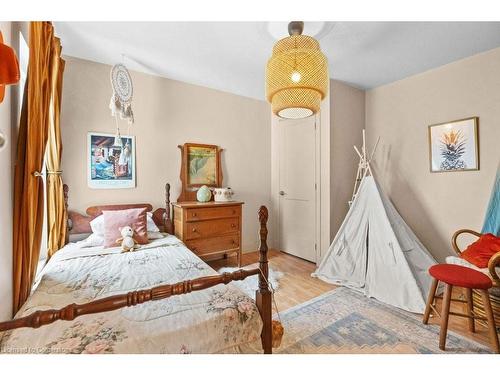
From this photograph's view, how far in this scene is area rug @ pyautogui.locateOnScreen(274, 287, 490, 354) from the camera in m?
1.63

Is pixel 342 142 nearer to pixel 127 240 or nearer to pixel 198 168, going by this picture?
pixel 198 168

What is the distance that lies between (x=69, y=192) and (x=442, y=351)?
3.61 metres

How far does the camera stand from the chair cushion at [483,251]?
1.84 meters

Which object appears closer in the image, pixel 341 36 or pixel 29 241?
pixel 29 241

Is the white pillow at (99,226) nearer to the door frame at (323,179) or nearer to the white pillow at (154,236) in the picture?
the white pillow at (154,236)

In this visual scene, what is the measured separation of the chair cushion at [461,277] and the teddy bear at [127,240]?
255 cm

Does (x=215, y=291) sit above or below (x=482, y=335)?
above

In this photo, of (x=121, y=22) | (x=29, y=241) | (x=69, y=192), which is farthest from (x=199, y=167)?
(x=29, y=241)

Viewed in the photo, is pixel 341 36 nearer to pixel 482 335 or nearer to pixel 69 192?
pixel 482 335

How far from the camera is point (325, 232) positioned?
3.14 m

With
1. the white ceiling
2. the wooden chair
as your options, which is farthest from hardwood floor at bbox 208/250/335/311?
the white ceiling

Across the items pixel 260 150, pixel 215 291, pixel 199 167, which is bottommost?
pixel 215 291

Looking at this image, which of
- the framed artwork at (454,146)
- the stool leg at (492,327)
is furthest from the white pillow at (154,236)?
the framed artwork at (454,146)

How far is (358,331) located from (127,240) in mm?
2129
